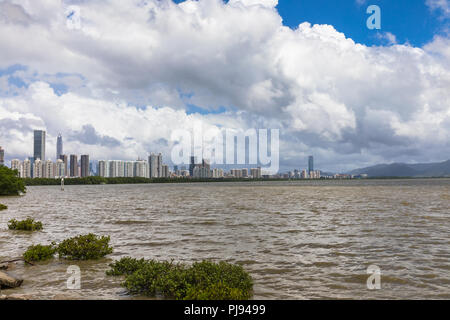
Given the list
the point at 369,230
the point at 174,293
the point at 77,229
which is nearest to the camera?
the point at 174,293

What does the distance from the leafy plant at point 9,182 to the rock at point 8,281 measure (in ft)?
267

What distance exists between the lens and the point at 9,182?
261 feet

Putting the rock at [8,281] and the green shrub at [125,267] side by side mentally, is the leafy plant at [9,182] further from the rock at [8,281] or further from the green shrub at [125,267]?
the green shrub at [125,267]

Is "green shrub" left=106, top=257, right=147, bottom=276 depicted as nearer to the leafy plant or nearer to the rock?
the rock

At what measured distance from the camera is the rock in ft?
33.8

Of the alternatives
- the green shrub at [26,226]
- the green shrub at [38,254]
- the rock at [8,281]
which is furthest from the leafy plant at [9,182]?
the rock at [8,281]

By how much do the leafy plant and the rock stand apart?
81234 mm

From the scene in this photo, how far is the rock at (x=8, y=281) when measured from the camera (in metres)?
10.3

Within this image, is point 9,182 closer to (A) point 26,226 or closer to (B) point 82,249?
(A) point 26,226
